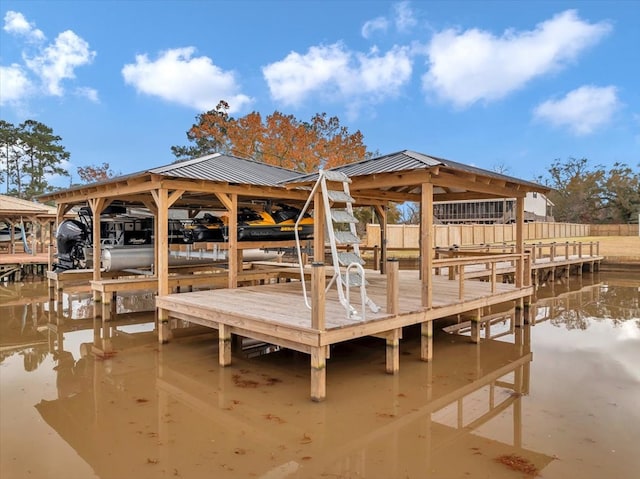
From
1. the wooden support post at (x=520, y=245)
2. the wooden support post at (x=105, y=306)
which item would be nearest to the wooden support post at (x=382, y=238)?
the wooden support post at (x=520, y=245)

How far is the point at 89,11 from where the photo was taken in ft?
73.8

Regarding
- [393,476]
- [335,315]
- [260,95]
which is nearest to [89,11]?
[260,95]

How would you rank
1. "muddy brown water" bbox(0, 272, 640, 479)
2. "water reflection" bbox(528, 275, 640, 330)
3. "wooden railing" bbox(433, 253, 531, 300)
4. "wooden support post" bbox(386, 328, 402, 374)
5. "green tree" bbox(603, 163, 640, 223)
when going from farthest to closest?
"green tree" bbox(603, 163, 640, 223) < "water reflection" bbox(528, 275, 640, 330) < "wooden railing" bbox(433, 253, 531, 300) < "wooden support post" bbox(386, 328, 402, 374) < "muddy brown water" bbox(0, 272, 640, 479)

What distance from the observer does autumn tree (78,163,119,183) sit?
117 feet

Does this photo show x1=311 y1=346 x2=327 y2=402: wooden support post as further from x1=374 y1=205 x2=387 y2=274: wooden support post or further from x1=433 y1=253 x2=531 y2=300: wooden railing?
x1=374 y1=205 x2=387 y2=274: wooden support post

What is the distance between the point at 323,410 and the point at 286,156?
21161mm

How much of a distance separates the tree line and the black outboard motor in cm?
1170

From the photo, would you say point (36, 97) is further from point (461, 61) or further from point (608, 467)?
point (608, 467)

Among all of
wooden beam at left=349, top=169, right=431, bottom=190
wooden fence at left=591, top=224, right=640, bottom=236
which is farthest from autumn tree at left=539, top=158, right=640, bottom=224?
wooden beam at left=349, top=169, right=431, bottom=190

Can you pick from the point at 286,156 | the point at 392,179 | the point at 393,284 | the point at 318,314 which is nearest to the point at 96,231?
the point at 392,179

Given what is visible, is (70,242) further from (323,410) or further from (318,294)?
(323,410)

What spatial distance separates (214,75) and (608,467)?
3310 centimetres

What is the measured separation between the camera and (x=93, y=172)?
118 feet

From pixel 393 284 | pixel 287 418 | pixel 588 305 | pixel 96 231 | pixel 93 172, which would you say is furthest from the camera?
pixel 93 172
